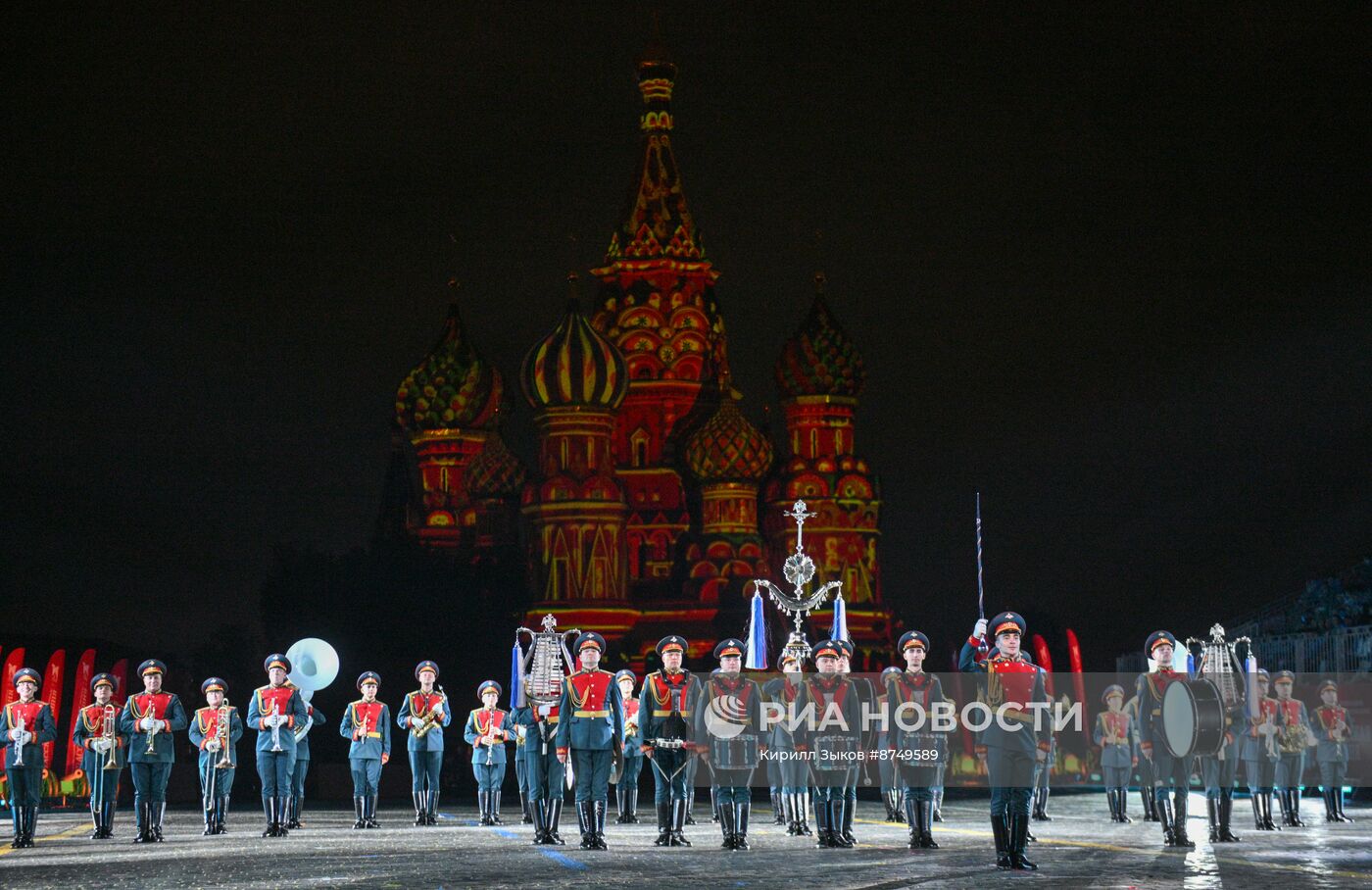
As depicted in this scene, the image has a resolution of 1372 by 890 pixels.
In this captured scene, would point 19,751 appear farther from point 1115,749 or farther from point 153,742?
point 1115,749

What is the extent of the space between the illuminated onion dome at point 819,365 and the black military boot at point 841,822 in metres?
53.8

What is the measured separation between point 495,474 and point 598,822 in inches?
2184

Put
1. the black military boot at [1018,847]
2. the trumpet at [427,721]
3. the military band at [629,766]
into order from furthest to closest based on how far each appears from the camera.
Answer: the trumpet at [427,721] < the military band at [629,766] < the black military boot at [1018,847]

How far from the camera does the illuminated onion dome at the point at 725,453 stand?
227 ft

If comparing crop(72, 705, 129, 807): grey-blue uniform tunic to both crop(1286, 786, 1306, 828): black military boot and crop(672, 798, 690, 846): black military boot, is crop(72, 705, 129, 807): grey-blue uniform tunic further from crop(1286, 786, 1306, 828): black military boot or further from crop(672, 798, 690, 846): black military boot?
crop(1286, 786, 1306, 828): black military boot

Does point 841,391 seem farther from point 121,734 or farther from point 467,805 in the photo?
point 121,734

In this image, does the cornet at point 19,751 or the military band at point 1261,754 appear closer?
the cornet at point 19,751

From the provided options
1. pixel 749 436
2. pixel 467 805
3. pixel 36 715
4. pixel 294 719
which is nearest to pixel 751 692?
pixel 294 719

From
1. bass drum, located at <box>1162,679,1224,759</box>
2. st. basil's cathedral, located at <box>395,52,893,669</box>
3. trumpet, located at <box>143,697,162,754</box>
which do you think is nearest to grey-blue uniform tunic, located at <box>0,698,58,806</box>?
trumpet, located at <box>143,697,162,754</box>

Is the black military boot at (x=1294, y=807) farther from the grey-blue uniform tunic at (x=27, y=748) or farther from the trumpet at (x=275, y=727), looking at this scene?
the grey-blue uniform tunic at (x=27, y=748)

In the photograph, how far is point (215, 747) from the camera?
2103cm

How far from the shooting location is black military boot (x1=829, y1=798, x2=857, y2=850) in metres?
18.1

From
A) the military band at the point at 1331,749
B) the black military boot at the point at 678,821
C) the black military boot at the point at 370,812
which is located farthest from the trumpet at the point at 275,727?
the military band at the point at 1331,749

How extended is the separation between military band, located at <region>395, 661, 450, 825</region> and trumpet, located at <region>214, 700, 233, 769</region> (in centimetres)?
247
